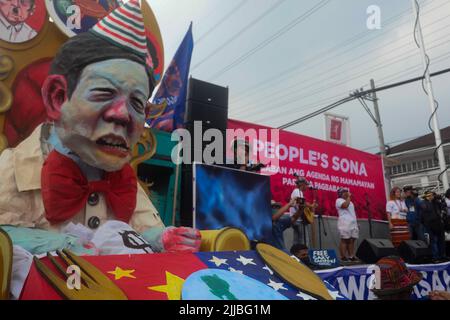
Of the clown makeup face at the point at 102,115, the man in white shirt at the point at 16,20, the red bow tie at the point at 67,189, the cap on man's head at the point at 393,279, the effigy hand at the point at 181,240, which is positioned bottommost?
the cap on man's head at the point at 393,279

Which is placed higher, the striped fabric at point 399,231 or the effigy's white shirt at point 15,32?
the effigy's white shirt at point 15,32

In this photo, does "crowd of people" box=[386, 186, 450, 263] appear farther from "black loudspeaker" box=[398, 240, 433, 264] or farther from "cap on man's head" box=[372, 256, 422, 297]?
"cap on man's head" box=[372, 256, 422, 297]

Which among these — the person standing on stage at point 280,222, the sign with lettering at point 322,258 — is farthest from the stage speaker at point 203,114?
the sign with lettering at point 322,258

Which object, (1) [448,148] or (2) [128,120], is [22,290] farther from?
(1) [448,148]

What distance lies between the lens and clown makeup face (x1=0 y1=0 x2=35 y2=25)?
252 centimetres

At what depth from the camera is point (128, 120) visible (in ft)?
7.77

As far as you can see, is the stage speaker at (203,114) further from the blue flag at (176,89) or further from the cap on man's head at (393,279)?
the cap on man's head at (393,279)

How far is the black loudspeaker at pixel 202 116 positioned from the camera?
4117mm

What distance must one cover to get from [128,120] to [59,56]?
2.13ft

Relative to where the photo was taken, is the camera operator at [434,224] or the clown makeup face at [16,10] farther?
the camera operator at [434,224]

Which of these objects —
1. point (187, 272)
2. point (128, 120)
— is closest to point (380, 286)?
point (187, 272)

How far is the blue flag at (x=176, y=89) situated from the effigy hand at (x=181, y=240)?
185cm

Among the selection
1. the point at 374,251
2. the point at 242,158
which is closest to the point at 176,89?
the point at 242,158
